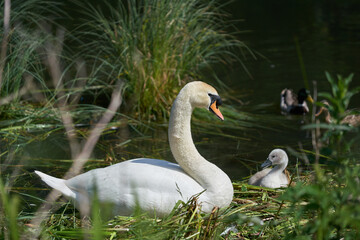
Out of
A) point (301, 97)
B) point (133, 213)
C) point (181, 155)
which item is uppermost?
point (181, 155)

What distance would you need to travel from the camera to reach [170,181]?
4098mm

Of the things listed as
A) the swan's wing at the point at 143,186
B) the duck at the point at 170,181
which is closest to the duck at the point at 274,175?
the duck at the point at 170,181

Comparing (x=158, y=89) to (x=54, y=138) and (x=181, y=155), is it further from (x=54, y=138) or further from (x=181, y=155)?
(x=181, y=155)

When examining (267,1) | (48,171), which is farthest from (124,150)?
(267,1)

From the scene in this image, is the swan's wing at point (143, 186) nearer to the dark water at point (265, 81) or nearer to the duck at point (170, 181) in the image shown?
the duck at point (170, 181)

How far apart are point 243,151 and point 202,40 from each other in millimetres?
2064

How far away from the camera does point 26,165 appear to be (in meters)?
6.26

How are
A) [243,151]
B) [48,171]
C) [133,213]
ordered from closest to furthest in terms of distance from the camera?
[133,213]
[48,171]
[243,151]

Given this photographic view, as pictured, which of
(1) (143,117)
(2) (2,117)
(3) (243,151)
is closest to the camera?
(3) (243,151)

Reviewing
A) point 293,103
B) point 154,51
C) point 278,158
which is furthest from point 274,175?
point 293,103

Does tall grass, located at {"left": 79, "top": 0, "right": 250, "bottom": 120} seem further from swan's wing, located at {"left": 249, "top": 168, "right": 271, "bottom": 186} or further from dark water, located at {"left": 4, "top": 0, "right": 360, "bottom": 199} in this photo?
swan's wing, located at {"left": 249, "top": 168, "right": 271, "bottom": 186}

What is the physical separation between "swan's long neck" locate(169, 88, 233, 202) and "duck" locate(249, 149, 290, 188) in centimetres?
92

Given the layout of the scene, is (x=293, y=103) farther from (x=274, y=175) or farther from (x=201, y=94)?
(x=201, y=94)

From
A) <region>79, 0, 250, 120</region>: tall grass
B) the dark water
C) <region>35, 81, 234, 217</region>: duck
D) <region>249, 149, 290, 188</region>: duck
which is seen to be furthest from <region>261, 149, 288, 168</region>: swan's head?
<region>79, 0, 250, 120</region>: tall grass
